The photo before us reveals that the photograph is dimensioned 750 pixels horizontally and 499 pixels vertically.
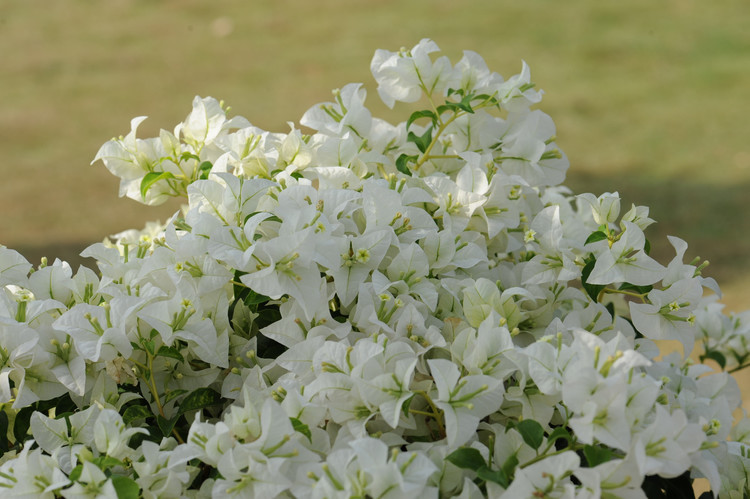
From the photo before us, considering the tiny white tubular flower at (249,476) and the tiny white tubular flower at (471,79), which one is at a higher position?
the tiny white tubular flower at (471,79)

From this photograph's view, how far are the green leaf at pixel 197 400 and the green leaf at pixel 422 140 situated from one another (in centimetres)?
40

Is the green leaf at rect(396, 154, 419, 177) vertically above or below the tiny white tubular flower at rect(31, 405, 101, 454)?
above

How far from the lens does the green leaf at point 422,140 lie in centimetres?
106

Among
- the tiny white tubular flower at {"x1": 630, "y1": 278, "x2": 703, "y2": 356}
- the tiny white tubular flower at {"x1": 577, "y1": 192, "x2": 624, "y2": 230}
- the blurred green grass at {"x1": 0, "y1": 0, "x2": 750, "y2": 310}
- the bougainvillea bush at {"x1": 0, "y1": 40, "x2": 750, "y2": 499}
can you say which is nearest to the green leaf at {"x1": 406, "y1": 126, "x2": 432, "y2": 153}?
the bougainvillea bush at {"x1": 0, "y1": 40, "x2": 750, "y2": 499}

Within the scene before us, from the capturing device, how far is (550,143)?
109 centimetres

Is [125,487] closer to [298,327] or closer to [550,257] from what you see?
[298,327]

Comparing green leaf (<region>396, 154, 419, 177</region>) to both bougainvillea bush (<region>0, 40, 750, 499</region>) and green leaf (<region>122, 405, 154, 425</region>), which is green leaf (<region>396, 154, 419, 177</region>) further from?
green leaf (<region>122, 405, 154, 425</region>)

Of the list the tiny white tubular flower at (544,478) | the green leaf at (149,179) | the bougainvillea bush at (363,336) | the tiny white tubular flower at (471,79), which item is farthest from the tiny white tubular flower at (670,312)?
the green leaf at (149,179)

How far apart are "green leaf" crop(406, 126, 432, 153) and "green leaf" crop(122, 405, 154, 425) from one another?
1.50 ft

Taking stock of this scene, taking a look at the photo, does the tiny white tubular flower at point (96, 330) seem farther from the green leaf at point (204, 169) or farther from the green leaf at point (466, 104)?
the green leaf at point (466, 104)

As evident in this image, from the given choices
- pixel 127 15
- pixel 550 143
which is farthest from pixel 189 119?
pixel 127 15

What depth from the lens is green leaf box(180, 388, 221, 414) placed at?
860 mm

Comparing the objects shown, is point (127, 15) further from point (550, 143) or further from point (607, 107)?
point (550, 143)

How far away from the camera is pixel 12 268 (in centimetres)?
92
